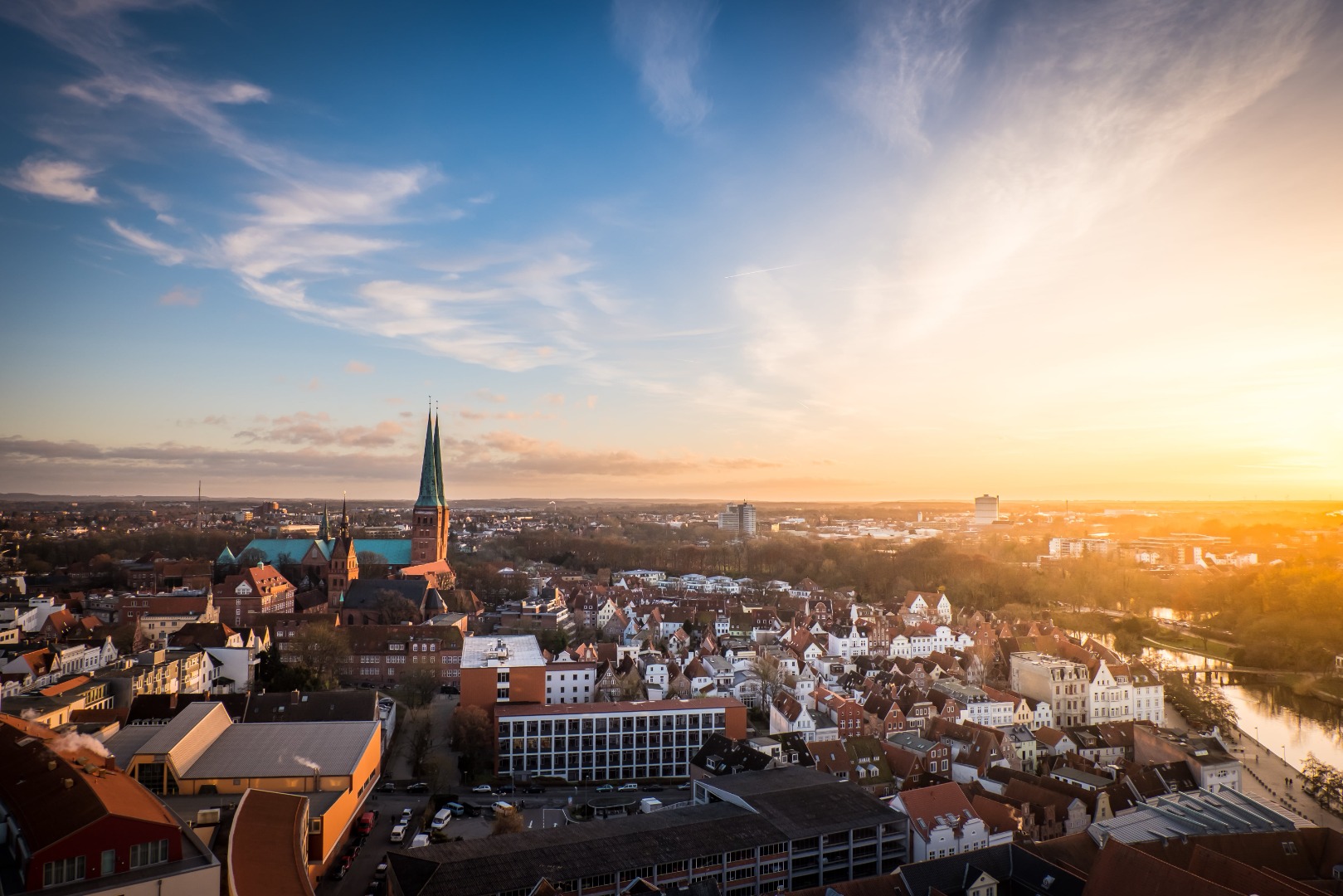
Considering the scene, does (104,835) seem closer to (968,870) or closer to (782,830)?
(782,830)

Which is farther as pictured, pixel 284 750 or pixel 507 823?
pixel 284 750

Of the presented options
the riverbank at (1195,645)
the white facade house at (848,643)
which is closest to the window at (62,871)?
the white facade house at (848,643)

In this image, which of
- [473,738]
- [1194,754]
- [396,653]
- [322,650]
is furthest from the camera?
[396,653]

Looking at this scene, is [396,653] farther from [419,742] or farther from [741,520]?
[741,520]

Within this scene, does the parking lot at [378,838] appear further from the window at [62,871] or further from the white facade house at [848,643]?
the white facade house at [848,643]

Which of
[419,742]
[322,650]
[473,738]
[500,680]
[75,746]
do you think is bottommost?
[419,742]

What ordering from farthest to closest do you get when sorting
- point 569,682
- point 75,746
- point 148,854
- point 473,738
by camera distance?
point 569,682
point 473,738
point 75,746
point 148,854

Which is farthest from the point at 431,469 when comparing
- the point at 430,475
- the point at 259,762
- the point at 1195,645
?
the point at 1195,645
